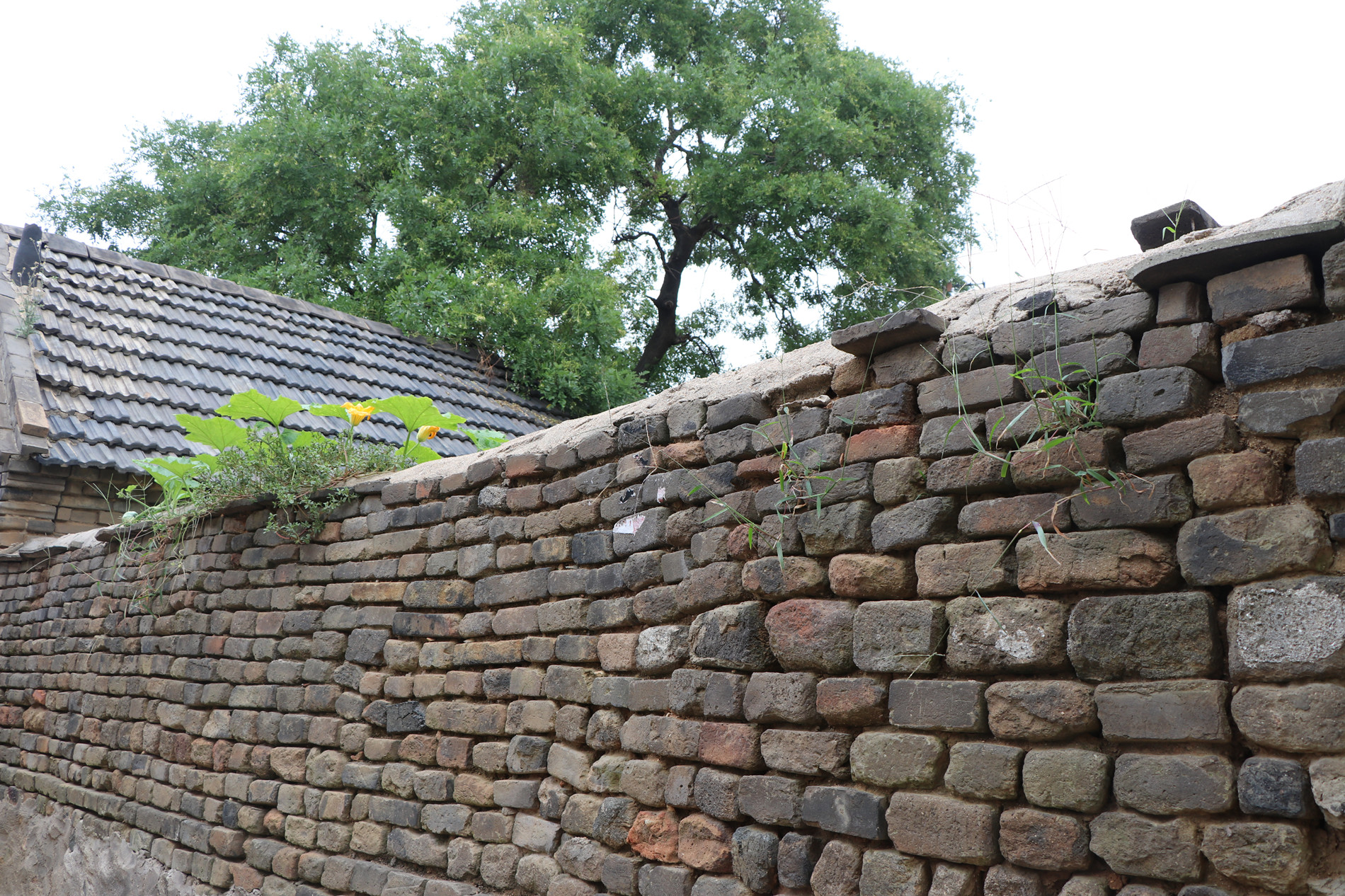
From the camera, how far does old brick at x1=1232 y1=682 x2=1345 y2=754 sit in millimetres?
1569

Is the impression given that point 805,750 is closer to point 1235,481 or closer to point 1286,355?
point 1235,481

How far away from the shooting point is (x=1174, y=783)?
171cm

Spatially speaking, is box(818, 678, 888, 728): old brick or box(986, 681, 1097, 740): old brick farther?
box(818, 678, 888, 728): old brick

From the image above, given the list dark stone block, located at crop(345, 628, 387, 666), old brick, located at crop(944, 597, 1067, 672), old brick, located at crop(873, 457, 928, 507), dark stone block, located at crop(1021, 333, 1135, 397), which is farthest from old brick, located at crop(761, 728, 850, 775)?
dark stone block, located at crop(345, 628, 387, 666)

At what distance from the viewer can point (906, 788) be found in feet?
6.88

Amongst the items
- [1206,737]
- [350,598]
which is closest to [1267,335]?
[1206,737]

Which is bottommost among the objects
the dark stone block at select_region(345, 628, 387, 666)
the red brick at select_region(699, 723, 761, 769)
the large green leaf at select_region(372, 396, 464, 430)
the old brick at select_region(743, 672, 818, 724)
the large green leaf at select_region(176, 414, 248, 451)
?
the red brick at select_region(699, 723, 761, 769)

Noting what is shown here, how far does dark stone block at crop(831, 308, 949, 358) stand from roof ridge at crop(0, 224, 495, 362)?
8.82 metres

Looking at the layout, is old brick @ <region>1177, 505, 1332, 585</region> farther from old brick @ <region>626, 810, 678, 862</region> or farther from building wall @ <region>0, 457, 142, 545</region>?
building wall @ <region>0, 457, 142, 545</region>

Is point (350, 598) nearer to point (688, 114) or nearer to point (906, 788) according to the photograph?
point (906, 788)

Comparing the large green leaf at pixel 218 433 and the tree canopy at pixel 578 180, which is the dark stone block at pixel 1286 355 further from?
the tree canopy at pixel 578 180

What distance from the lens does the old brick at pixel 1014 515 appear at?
1950mm

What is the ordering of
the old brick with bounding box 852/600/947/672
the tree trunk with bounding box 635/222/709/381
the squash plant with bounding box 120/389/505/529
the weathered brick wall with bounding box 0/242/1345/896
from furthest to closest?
the tree trunk with bounding box 635/222/709/381
the squash plant with bounding box 120/389/505/529
the old brick with bounding box 852/600/947/672
the weathered brick wall with bounding box 0/242/1345/896

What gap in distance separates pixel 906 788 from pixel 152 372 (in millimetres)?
7514
